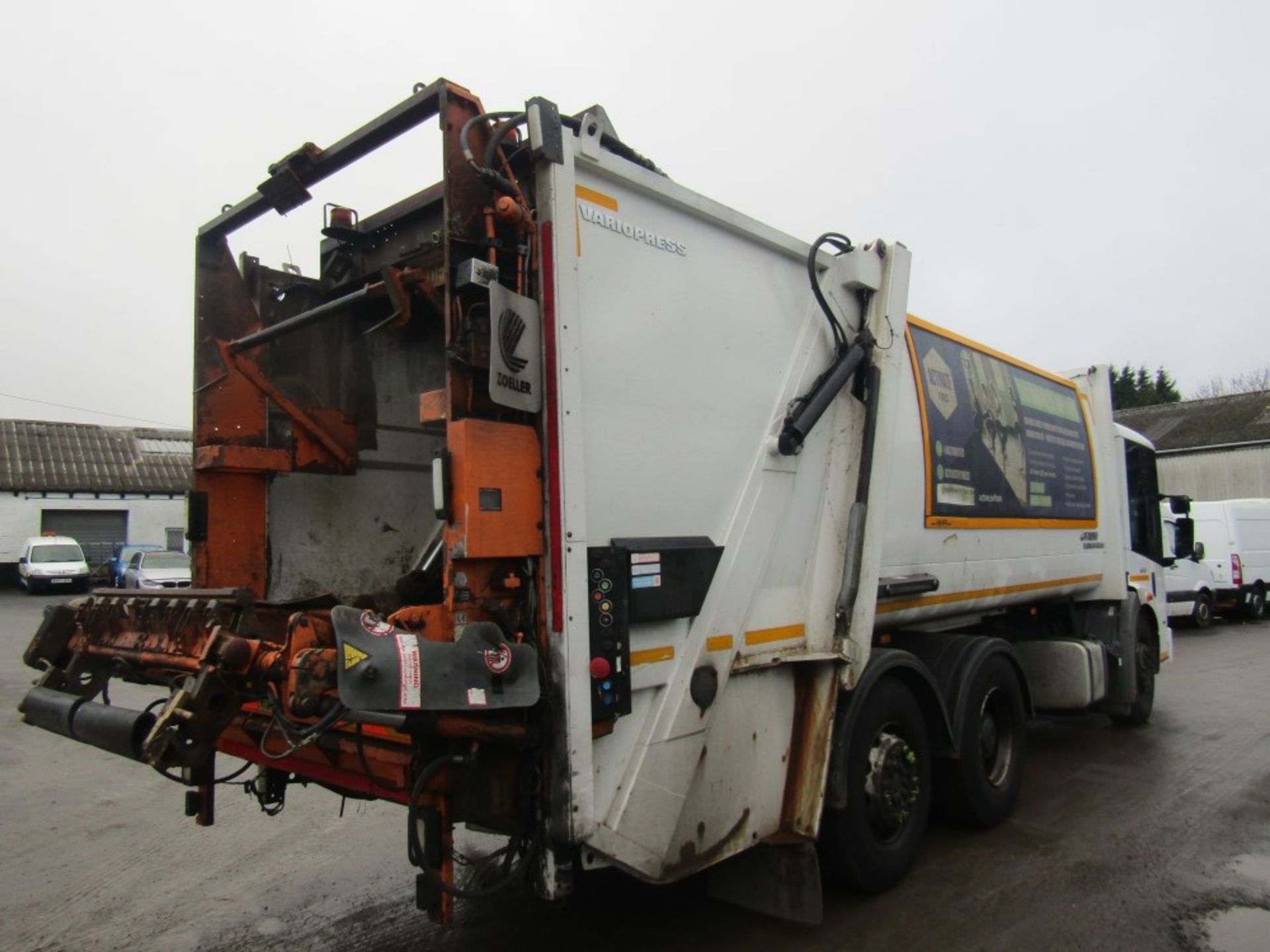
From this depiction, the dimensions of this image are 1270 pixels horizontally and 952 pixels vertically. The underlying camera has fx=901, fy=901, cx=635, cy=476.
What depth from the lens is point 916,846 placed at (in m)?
4.30

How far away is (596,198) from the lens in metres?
3.08

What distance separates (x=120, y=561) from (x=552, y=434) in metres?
26.4

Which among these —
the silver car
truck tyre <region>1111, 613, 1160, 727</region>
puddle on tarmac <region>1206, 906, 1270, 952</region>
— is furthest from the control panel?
the silver car

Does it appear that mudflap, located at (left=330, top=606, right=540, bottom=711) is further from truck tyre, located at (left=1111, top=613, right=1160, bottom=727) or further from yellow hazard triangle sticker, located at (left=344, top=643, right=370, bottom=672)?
truck tyre, located at (left=1111, top=613, right=1160, bottom=727)

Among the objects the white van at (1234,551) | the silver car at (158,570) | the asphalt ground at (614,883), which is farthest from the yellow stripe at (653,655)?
the silver car at (158,570)

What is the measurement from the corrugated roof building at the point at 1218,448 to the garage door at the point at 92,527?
34.5 metres

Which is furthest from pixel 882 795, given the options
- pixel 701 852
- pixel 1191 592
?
pixel 1191 592

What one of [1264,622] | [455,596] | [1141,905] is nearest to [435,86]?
[455,596]

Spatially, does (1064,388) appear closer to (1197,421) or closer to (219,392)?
(219,392)

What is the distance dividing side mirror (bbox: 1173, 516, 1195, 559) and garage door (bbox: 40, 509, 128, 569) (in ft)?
101

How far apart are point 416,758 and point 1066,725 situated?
271 inches

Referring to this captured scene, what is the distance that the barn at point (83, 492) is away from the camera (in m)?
28.7

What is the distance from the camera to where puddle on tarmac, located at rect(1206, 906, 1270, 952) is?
367 centimetres

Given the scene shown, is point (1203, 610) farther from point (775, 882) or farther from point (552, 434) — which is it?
point (552, 434)
